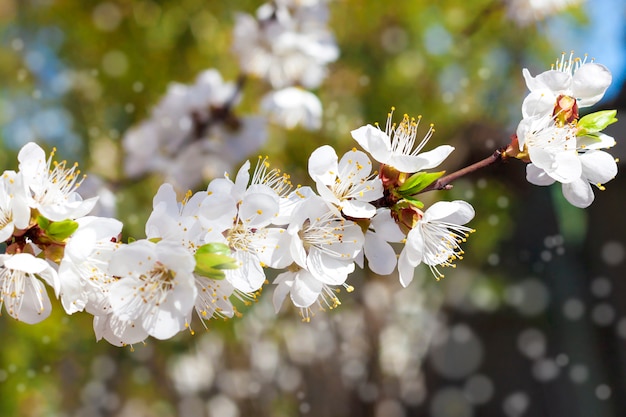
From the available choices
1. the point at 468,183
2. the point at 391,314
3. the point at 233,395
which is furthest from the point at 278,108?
the point at 233,395

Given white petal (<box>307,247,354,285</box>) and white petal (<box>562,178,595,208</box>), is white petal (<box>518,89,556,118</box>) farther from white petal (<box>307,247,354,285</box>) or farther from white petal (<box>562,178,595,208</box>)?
white petal (<box>307,247,354,285</box>)

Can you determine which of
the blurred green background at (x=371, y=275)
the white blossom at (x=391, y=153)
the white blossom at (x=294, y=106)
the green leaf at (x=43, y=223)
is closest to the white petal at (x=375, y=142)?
the white blossom at (x=391, y=153)

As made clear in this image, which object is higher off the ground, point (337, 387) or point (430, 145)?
point (430, 145)

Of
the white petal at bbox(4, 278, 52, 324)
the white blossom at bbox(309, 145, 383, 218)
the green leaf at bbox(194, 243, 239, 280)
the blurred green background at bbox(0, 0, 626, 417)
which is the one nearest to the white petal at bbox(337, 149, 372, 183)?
the white blossom at bbox(309, 145, 383, 218)

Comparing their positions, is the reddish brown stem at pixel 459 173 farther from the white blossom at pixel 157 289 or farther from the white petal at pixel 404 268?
the white blossom at pixel 157 289

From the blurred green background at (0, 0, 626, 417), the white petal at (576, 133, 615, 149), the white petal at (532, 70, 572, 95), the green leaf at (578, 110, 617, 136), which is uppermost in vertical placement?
the white petal at (532, 70, 572, 95)

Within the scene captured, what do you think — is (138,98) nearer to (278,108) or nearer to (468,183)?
(278,108)
